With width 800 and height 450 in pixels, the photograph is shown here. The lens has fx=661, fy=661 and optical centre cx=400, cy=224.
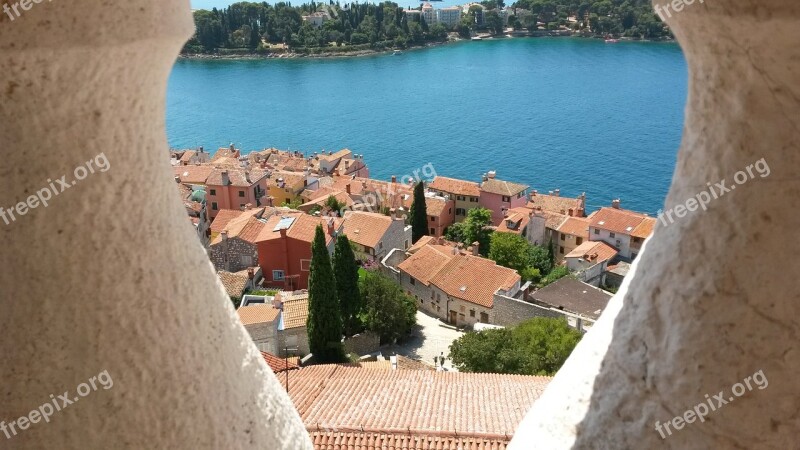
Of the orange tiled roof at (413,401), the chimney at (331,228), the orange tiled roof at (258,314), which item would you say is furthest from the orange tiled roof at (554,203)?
the orange tiled roof at (413,401)

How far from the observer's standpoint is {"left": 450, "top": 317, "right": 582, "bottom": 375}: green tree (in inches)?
333

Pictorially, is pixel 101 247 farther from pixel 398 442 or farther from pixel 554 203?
pixel 554 203

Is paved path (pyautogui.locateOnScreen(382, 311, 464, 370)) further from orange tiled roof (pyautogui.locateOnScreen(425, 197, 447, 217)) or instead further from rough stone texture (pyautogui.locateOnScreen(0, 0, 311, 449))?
rough stone texture (pyautogui.locateOnScreen(0, 0, 311, 449))

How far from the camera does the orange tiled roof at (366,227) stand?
16.1 meters

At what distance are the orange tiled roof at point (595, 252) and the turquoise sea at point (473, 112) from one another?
7.50m

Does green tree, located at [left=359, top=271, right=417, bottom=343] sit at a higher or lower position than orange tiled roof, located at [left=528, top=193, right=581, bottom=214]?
higher

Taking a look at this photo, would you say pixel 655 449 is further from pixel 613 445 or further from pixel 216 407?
pixel 216 407

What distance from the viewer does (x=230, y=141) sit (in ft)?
110

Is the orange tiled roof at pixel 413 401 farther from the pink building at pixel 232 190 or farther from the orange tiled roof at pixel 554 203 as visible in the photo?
the orange tiled roof at pixel 554 203

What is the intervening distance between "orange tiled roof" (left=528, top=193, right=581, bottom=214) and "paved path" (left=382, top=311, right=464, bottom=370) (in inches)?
327

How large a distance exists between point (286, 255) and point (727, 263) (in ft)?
43.8

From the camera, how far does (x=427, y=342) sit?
506 inches

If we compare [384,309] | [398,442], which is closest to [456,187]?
[384,309]

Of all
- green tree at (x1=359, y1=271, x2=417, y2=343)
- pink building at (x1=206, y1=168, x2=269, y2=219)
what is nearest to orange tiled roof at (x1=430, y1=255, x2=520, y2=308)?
green tree at (x1=359, y1=271, x2=417, y2=343)
